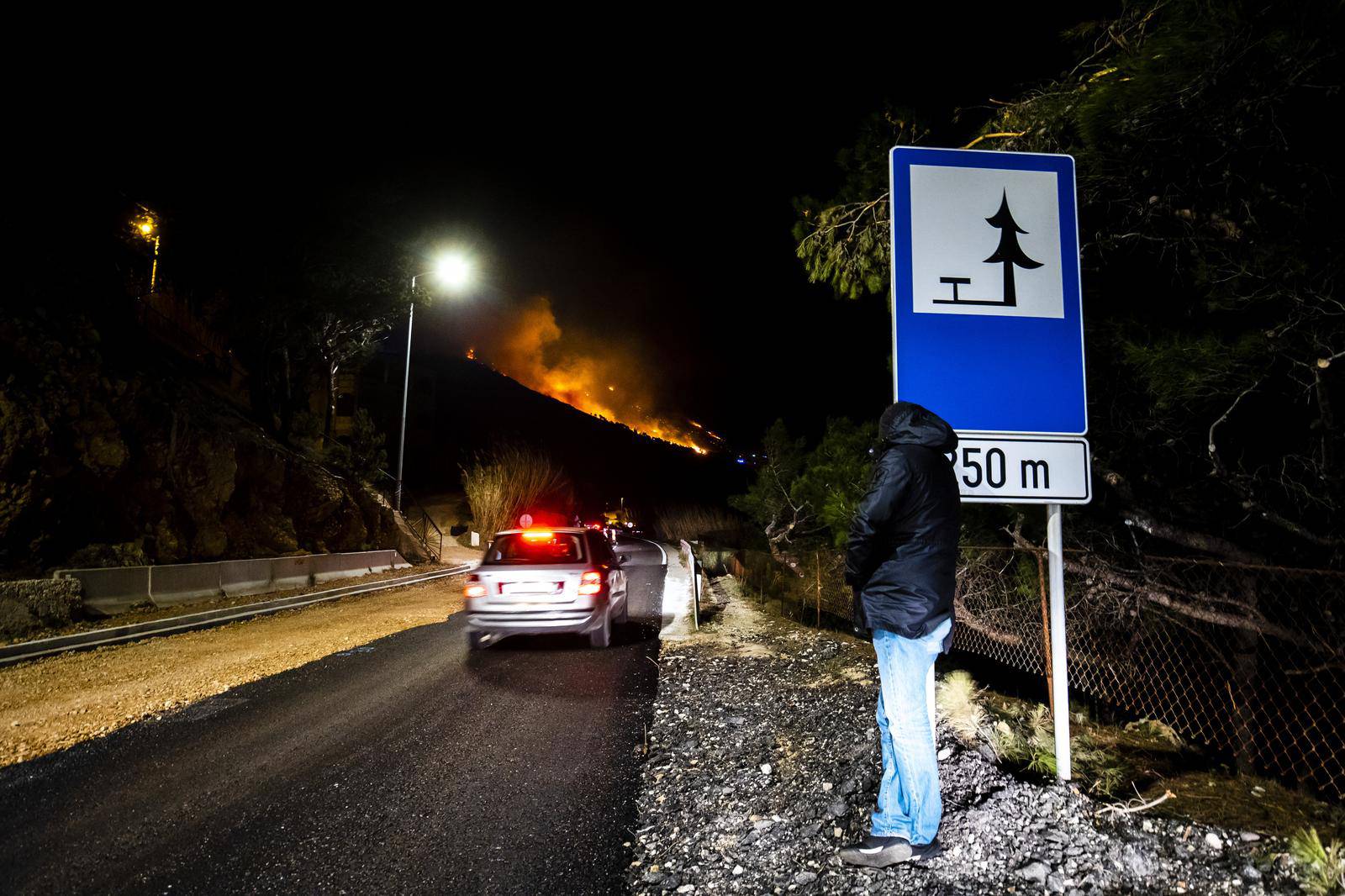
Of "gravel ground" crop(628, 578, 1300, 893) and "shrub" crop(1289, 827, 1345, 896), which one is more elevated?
"shrub" crop(1289, 827, 1345, 896)

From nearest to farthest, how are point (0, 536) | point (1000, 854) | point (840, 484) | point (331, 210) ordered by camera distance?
point (1000, 854), point (0, 536), point (840, 484), point (331, 210)

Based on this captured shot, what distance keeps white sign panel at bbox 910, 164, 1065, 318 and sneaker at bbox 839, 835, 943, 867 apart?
239 cm

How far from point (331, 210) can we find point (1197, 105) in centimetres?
2237

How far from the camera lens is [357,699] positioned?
6023mm

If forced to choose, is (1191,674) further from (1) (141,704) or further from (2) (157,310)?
(2) (157,310)

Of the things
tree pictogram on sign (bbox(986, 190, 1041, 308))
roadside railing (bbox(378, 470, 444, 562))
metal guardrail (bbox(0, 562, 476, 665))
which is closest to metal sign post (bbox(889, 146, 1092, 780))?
tree pictogram on sign (bbox(986, 190, 1041, 308))

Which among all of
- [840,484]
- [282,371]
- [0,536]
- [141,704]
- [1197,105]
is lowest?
[141,704]

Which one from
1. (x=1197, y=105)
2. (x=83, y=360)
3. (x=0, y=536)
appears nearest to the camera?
(x=1197, y=105)

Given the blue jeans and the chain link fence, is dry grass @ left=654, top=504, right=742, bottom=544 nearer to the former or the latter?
the chain link fence

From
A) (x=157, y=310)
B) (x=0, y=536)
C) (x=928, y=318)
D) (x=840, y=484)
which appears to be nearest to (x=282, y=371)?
(x=157, y=310)

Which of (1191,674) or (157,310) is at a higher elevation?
(157,310)

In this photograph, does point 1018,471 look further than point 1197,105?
No

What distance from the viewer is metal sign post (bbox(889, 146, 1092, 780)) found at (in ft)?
10.9

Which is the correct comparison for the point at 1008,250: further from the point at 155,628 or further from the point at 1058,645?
the point at 155,628
